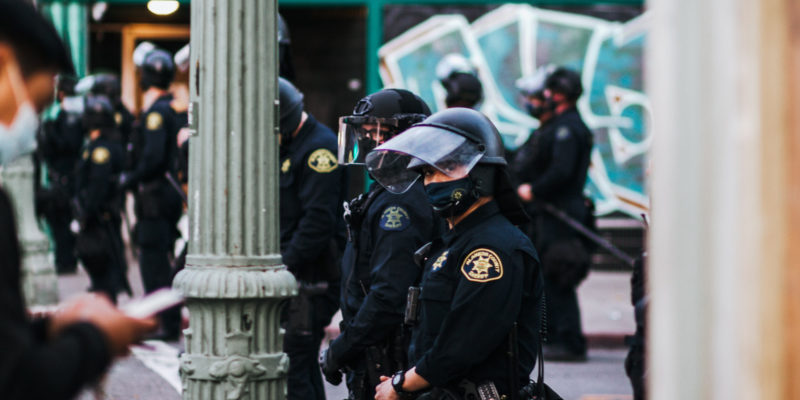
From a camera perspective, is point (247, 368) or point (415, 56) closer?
point (247, 368)

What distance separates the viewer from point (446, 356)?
3.73 metres

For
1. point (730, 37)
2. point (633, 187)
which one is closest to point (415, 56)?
point (633, 187)

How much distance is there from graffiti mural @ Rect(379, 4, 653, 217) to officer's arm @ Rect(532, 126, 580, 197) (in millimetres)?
5306

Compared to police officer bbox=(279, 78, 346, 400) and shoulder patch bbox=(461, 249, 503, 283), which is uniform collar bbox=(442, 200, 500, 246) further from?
police officer bbox=(279, 78, 346, 400)

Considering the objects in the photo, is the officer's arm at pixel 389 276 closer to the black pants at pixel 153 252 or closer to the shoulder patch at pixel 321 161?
the shoulder patch at pixel 321 161

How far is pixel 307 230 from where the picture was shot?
18.5 ft

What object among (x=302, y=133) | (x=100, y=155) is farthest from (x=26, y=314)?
(x=100, y=155)

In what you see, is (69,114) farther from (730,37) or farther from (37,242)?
(730,37)

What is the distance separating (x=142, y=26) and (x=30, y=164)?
21.5 feet

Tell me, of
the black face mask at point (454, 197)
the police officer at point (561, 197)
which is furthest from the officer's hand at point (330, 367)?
the police officer at point (561, 197)

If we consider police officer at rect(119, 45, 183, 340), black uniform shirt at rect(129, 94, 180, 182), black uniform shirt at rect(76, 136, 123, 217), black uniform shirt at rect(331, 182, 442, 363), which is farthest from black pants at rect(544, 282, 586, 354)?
black uniform shirt at rect(76, 136, 123, 217)

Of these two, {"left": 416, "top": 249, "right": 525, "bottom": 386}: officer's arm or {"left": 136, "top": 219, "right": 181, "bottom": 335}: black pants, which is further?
{"left": 136, "top": 219, "right": 181, "bottom": 335}: black pants

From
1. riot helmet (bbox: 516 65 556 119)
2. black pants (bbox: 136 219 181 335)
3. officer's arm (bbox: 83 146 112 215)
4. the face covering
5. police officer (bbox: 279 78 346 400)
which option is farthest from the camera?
officer's arm (bbox: 83 146 112 215)

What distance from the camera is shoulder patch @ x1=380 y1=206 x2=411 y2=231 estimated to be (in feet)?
14.8
